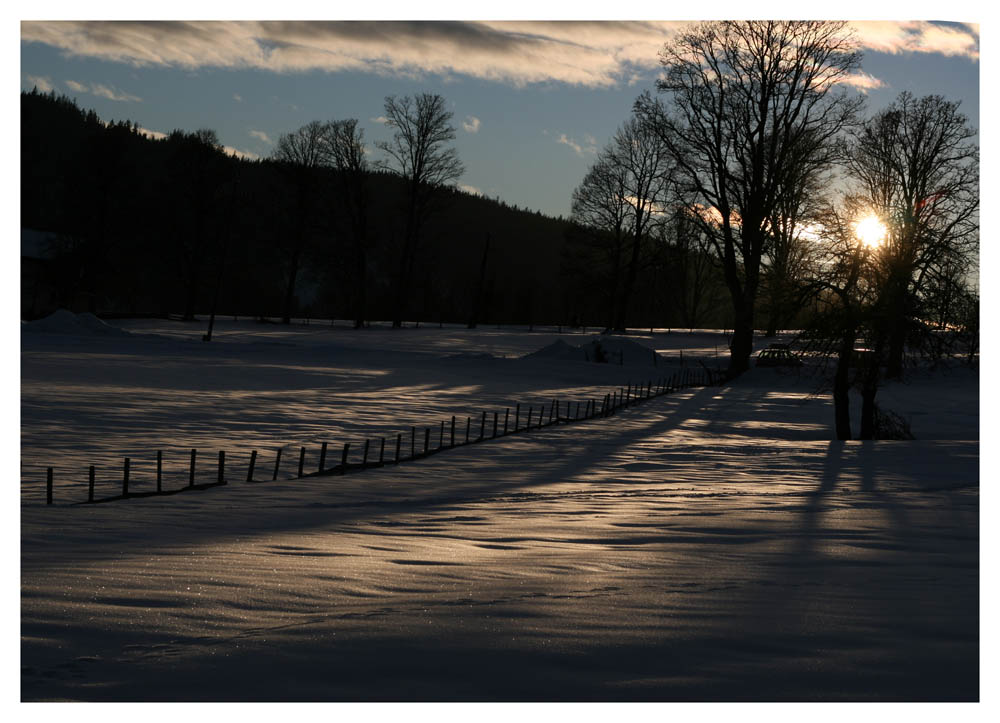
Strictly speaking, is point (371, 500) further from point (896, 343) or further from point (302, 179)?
point (302, 179)

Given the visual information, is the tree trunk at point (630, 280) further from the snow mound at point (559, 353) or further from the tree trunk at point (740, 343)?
the tree trunk at point (740, 343)

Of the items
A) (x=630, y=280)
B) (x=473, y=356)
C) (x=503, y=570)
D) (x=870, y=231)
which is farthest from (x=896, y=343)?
(x=630, y=280)

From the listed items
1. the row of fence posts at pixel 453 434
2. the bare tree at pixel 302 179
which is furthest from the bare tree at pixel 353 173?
the row of fence posts at pixel 453 434

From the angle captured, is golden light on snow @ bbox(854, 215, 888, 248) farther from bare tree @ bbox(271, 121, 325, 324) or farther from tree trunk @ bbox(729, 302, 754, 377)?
bare tree @ bbox(271, 121, 325, 324)

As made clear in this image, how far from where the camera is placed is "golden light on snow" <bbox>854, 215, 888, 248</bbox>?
1780cm

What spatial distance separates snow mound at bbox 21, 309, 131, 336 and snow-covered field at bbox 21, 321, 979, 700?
19.5 metres

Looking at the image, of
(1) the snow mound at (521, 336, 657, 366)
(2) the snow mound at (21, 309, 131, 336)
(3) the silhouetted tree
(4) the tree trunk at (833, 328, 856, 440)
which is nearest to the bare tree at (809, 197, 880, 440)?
(4) the tree trunk at (833, 328, 856, 440)

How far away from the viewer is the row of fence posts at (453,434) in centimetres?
1100

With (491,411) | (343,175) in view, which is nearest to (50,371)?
(491,411)

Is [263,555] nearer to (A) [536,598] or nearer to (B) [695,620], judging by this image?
(A) [536,598]

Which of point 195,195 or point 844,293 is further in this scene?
point 195,195

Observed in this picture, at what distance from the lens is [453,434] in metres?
16.8

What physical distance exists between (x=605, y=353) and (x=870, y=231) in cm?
1933

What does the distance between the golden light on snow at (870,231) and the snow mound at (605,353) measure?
18.3 metres
